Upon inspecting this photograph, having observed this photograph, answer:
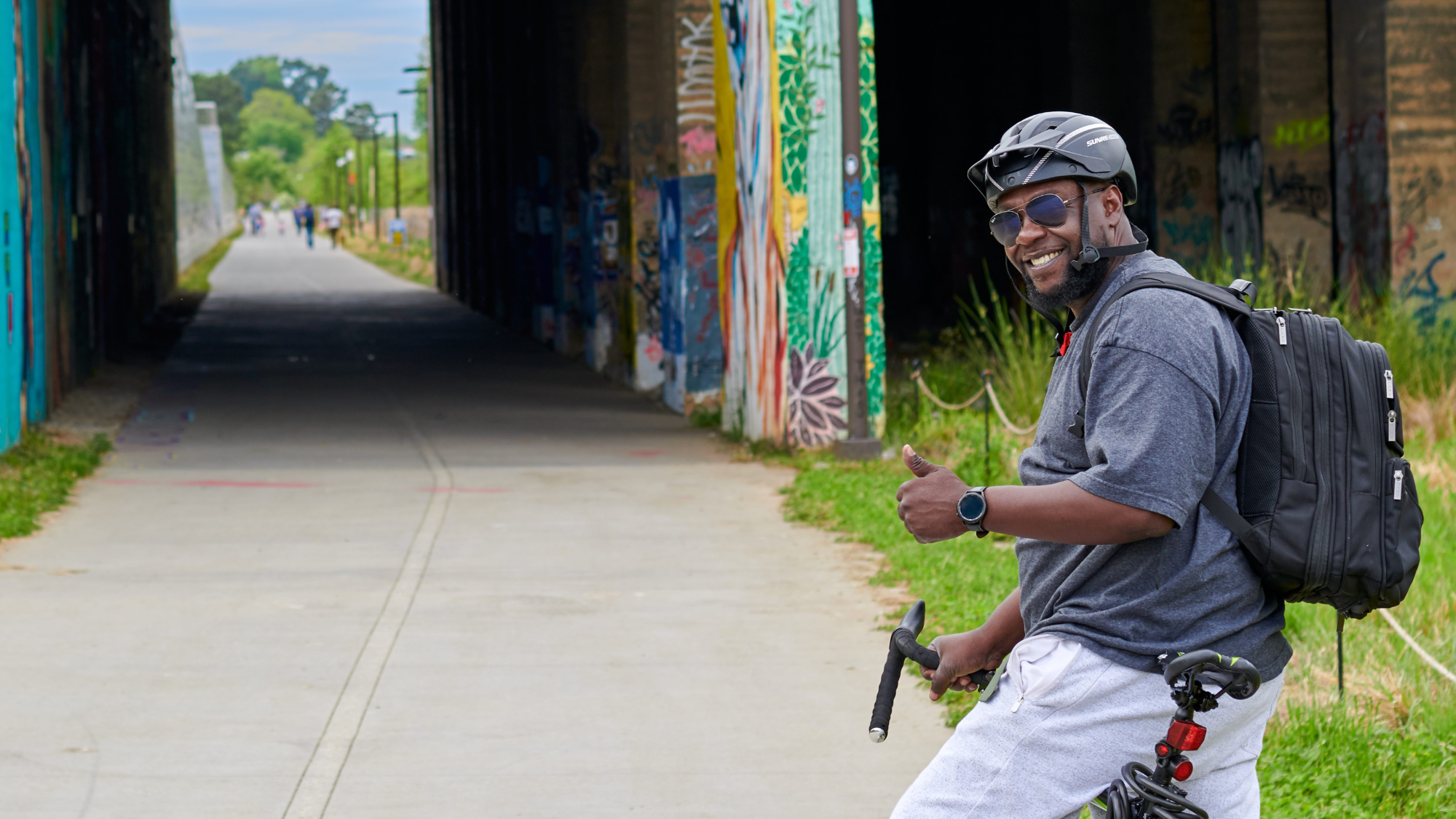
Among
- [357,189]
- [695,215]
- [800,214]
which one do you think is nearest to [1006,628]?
[800,214]

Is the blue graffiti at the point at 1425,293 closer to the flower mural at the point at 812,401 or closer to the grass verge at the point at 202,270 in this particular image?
the flower mural at the point at 812,401

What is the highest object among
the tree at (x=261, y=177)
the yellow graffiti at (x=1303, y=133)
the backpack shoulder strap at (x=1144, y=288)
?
the tree at (x=261, y=177)

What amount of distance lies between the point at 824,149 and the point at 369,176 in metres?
107

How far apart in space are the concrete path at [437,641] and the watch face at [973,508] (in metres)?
2.23

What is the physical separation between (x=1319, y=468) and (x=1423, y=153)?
33.4ft

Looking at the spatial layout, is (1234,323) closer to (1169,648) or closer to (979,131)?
(1169,648)

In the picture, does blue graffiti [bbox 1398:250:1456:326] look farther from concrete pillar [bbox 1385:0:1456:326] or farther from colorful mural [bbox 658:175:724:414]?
colorful mural [bbox 658:175:724:414]

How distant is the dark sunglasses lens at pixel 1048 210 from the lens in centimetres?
255

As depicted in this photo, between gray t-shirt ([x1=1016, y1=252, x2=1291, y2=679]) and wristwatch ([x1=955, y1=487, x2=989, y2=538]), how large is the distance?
0.15 metres

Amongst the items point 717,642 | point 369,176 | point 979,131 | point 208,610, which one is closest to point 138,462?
point 208,610

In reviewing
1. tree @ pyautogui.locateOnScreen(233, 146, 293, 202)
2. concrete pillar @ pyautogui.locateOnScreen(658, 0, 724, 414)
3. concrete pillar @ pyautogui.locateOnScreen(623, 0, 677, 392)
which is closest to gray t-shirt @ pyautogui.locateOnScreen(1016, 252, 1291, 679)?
concrete pillar @ pyautogui.locateOnScreen(658, 0, 724, 414)

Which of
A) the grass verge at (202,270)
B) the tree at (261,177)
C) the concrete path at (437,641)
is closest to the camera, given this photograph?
the concrete path at (437,641)

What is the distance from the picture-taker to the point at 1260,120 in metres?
14.4

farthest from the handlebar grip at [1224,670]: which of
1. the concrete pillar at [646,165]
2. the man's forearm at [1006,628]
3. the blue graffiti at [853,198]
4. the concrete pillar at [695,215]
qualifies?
the concrete pillar at [646,165]
